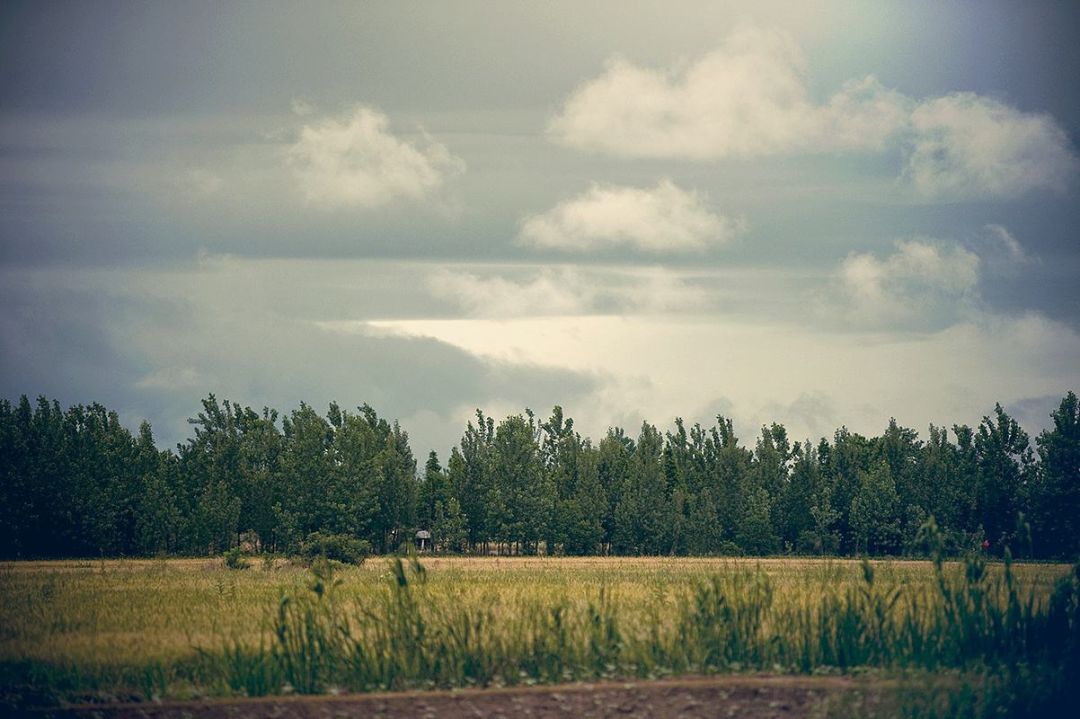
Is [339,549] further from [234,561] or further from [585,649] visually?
[585,649]

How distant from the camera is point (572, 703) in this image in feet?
42.5

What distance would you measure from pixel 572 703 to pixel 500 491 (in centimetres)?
5941

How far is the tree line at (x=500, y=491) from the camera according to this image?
200 ft

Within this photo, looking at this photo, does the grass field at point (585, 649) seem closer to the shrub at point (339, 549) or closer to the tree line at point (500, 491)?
the shrub at point (339, 549)

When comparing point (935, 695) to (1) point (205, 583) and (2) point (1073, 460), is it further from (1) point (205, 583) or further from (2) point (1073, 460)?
(2) point (1073, 460)

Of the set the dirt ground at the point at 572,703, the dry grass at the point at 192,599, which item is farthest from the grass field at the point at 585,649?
the dirt ground at the point at 572,703

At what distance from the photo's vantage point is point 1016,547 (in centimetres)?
7038

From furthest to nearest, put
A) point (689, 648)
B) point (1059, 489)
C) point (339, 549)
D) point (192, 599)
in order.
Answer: point (1059, 489) < point (339, 549) < point (192, 599) < point (689, 648)

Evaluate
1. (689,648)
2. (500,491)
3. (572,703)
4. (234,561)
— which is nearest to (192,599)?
(689,648)

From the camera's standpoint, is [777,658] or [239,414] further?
[239,414]

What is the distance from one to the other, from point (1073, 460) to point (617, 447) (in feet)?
101

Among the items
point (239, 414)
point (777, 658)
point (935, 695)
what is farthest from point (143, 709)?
point (239, 414)

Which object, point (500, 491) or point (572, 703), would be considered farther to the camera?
point (500, 491)

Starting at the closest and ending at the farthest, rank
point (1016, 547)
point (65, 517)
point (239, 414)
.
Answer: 1. point (65, 517)
2. point (1016, 547)
3. point (239, 414)
